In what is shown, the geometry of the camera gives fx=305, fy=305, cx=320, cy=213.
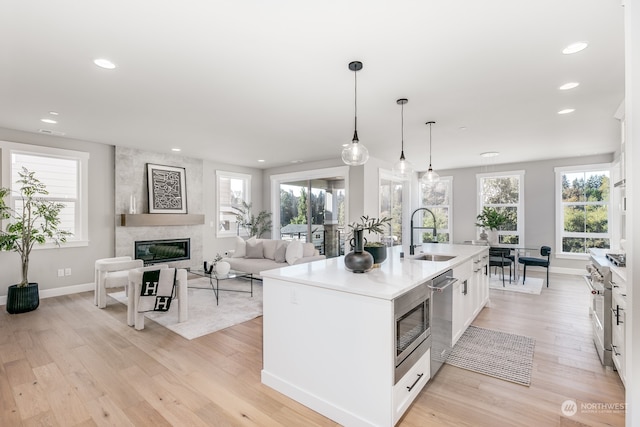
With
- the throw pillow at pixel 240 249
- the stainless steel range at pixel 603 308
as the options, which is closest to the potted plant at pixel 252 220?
the throw pillow at pixel 240 249

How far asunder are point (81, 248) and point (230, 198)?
3198 millimetres

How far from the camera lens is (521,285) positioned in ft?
18.7

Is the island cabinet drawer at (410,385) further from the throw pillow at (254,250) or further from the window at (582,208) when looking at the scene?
the window at (582,208)

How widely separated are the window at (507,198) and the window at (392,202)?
2034mm

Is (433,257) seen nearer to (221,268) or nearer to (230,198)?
(221,268)

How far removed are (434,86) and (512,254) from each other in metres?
5.20

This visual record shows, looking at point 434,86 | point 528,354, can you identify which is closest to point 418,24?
point 434,86

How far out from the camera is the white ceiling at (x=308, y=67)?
1.97 metres

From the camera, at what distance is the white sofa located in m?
5.38

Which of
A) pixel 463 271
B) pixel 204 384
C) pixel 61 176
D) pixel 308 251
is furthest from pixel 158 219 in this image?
pixel 463 271

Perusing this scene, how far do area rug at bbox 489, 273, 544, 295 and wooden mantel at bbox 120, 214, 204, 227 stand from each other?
6072 millimetres

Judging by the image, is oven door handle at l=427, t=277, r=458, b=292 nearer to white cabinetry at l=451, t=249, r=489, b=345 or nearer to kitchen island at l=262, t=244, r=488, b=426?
kitchen island at l=262, t=244, r=488, b=426

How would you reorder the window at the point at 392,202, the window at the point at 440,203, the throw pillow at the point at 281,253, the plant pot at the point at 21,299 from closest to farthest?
the plant pot at the point at 21,299, the throw pillow at the point at 281,253, the window at the point at 392,202, the window at the point at 440,203

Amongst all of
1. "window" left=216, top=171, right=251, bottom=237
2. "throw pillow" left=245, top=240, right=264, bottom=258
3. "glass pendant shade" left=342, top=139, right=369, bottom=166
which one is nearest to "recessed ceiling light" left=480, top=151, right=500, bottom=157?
"glass pendant shade" left=342, top=139, right=369, bottom=166
